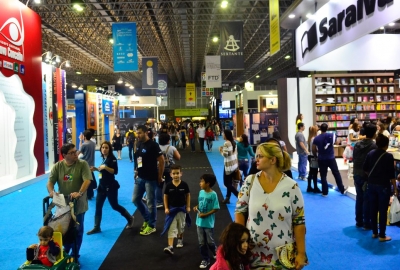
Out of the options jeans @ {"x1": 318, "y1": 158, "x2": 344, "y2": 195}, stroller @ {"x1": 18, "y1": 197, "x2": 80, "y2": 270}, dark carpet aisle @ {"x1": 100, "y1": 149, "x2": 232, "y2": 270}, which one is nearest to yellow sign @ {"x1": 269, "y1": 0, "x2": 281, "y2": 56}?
jeans @ {"x1": 318, "y1": 158, "x2": 344, "y2": 195}

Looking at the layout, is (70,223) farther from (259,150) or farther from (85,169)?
(259,150)

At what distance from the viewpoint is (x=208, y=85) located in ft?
51.4

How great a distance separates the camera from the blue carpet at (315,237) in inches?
166

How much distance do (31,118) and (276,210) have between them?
991 centimetres

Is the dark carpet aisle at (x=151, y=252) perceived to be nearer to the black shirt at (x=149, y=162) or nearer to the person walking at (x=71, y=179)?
the person walking at (x=71, y=179)

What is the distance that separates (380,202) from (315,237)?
0.97 m

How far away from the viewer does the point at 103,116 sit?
22.0m

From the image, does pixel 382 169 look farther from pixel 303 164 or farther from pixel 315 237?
pixel 303 164

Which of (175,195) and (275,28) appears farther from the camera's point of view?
(275,28)

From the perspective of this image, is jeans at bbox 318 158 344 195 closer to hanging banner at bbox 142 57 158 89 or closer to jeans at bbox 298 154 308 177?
jeans at bbox 298 154 308 177

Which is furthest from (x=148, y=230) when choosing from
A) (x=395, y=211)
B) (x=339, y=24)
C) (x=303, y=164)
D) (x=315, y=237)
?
(x=339, y=24)

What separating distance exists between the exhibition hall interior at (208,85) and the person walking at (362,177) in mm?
230

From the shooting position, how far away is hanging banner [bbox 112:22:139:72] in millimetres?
12180

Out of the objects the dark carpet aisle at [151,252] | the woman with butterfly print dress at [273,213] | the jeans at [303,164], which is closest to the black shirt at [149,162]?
the dark carpet aisle at [151,252]
